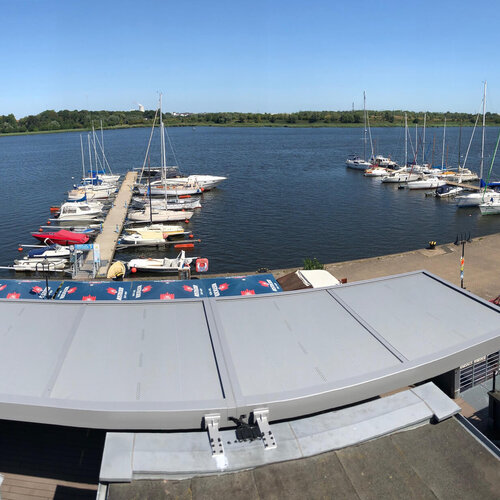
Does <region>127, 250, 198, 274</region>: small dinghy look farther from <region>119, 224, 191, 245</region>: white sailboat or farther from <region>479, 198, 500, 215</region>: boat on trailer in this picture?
<region>479, 198, 500, 215</region>: boat on trailer

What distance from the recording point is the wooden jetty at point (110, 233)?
29.3 meters

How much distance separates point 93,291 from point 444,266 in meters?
19.3

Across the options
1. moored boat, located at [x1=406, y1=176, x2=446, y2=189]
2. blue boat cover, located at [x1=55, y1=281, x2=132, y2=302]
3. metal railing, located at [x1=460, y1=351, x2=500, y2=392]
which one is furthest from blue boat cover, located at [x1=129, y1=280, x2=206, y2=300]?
moored boat, located at [x1=406, y1=176, x2=446, y2=189]

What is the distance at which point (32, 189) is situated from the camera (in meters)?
64.4

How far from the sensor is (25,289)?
2041 cm

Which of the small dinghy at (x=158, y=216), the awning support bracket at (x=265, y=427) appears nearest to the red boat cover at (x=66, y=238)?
the small dinghy at (x=158, y=216)

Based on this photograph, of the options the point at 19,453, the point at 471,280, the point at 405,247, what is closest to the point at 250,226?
the point at 405,247

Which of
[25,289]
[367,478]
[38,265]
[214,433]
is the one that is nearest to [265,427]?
[214,433]

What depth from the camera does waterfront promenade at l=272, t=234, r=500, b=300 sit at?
24.3 m

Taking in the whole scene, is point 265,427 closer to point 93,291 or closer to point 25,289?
point 93,291

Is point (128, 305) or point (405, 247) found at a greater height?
point (128, 305)

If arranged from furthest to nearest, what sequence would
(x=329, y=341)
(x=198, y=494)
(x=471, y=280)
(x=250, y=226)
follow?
(x=250, y=226) → (x=471, y=280) → (x=329, y=341) → (x=198, y=494)

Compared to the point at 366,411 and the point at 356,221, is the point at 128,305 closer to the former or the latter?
the point at 366,411

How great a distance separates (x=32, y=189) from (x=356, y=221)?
4430 centimetres
